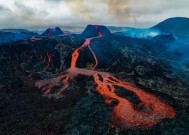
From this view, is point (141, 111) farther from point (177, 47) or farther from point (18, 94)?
point (177, 47)

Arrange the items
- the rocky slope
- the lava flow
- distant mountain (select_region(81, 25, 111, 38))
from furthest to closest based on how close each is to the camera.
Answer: distant mountain (select_region(81, 25, 111, 38)), the lava flow, the rocky slope

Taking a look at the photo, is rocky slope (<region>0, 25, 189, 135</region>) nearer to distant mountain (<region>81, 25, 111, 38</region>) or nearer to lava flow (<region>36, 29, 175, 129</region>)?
lava flow (<region>36, 29, 175, 129</region>)

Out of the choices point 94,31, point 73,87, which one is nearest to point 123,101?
point 73,87

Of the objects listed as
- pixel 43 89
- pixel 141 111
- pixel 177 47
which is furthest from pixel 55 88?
pixel 177 47

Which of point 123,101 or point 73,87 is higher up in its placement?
point 123,101

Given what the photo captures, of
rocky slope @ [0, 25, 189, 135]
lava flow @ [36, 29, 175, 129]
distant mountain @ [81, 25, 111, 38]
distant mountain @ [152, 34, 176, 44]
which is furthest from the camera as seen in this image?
distant mountain @ [152, 34, 176, 44]

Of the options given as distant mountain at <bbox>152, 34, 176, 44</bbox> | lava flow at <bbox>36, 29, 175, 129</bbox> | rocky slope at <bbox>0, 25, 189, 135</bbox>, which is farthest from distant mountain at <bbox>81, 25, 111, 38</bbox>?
lava flow at <bbox>36, 29, 175, 129</bbox>

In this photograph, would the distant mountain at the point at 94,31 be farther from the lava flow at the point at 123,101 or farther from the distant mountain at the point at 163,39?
the lava flow at the point at 123,101

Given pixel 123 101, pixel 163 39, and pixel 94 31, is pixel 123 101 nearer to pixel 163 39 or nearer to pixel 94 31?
pixel 94 31

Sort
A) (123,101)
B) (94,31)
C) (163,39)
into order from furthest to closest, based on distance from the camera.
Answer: (163,39) < (94,31) < (123,101)
